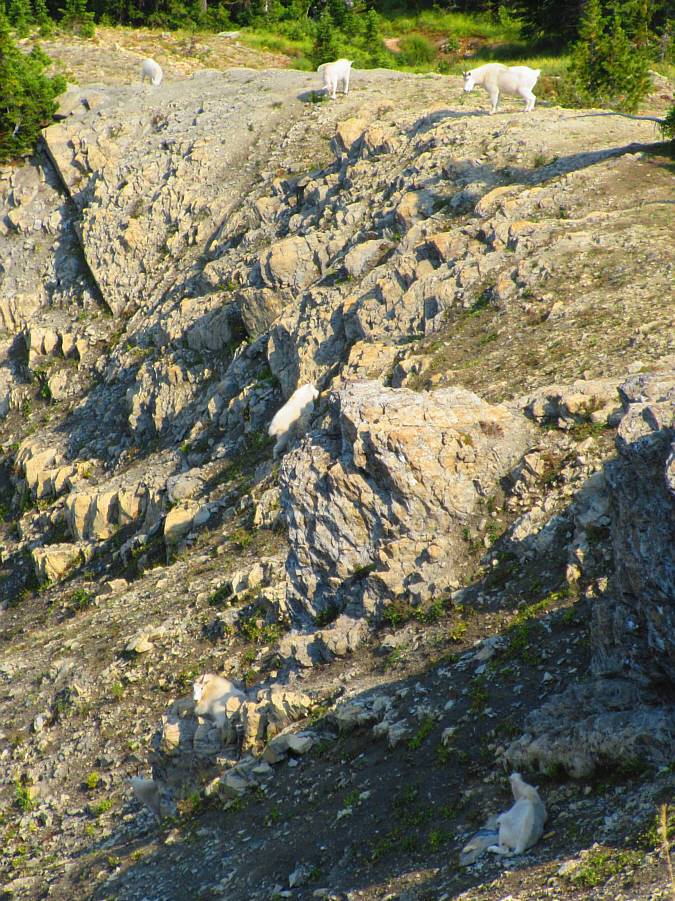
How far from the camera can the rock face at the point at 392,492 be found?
40.9ft

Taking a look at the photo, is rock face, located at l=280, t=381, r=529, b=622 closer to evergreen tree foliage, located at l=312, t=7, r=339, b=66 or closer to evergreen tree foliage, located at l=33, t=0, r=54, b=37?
evergreen tree foliage, located at l=312, t=7, r=339, b=66

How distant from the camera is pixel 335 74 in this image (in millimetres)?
34594

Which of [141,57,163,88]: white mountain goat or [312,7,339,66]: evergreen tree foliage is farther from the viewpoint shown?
[312,7,339,66]: evergreen tree foliage

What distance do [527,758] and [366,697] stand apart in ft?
11.3

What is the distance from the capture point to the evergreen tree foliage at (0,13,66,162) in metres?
38.2

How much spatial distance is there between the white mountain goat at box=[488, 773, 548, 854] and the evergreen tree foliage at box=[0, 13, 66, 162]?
42.1m

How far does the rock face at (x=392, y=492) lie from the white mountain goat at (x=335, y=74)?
27.0 metres

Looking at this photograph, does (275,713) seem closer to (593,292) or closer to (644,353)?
(644,353)

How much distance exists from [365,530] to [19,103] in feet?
121

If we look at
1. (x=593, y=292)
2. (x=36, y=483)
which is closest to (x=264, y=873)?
(x=593, y=292)

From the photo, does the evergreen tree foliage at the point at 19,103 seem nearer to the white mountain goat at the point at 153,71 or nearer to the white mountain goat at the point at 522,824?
the white mountain goat at the point at 153,71

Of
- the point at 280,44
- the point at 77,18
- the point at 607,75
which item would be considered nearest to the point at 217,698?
the point at 607,75

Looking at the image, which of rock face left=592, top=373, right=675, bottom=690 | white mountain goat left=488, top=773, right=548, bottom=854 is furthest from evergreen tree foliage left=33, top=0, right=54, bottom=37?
white mountain goat left=488, top=773, right=548, bottom=854

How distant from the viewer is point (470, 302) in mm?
19047
